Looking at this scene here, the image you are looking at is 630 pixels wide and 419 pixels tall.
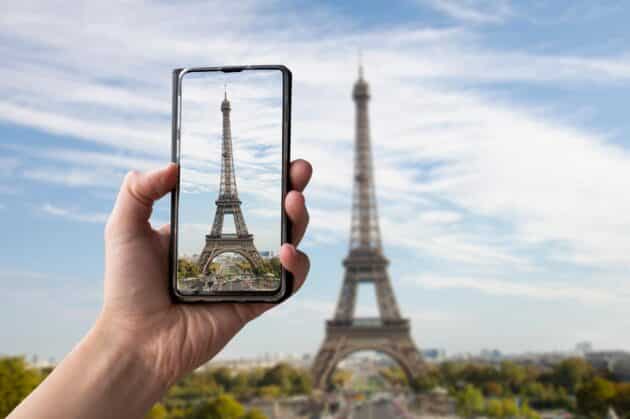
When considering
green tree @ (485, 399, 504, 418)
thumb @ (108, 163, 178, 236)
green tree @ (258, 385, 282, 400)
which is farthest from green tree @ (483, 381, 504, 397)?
thumb @ (108, 163, 178, 236)

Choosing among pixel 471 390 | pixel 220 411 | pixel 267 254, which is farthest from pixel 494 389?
pixel 267 254

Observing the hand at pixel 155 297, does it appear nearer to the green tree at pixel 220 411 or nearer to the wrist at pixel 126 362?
the wrist at pixel 126 362

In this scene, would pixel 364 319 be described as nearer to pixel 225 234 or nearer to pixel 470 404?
pixel 470 404

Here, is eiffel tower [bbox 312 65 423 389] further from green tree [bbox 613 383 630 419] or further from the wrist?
the wrist

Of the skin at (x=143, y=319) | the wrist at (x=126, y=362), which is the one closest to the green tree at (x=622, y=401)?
the skin at (x=143, y=319)

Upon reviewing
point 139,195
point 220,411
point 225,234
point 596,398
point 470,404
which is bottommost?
point 470,404
